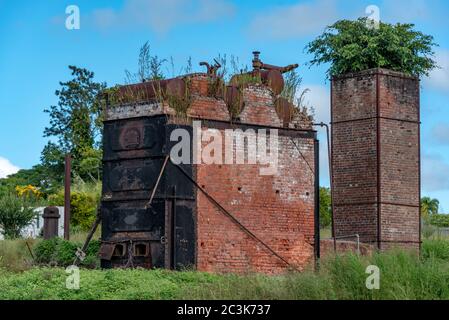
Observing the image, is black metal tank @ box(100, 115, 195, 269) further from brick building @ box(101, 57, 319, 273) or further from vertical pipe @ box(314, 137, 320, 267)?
vertical pipe @ box(314, 137, 320, 267)

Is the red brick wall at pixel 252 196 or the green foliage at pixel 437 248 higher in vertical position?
the red brick wall at pixel 252 196

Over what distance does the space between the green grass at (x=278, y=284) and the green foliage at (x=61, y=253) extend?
3408 mm

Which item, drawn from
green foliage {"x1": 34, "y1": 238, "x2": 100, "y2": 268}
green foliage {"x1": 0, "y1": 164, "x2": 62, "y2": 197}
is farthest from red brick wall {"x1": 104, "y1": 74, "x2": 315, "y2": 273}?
green foliage {"x1": 0, "y1": 164, "x2": 62, "y2": 197}

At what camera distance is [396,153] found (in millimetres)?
29031

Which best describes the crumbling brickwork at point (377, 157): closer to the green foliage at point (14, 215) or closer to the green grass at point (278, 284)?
the green foliage at point (14, 215)

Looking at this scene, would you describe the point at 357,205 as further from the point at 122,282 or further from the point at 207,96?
the point at 122,282

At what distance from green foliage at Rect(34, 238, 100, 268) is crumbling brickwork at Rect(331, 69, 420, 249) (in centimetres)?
1093

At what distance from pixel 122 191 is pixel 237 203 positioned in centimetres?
229

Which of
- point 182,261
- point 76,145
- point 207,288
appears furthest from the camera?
point 76,145

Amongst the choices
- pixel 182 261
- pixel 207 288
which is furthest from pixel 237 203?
pixel 207 288

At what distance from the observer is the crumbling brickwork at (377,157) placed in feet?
93.8

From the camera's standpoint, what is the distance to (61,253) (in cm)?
2033

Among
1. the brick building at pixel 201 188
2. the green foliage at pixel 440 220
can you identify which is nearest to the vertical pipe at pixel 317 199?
the brick building at pixel 201 188

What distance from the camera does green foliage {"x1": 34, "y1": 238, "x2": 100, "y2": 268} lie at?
19.7m
